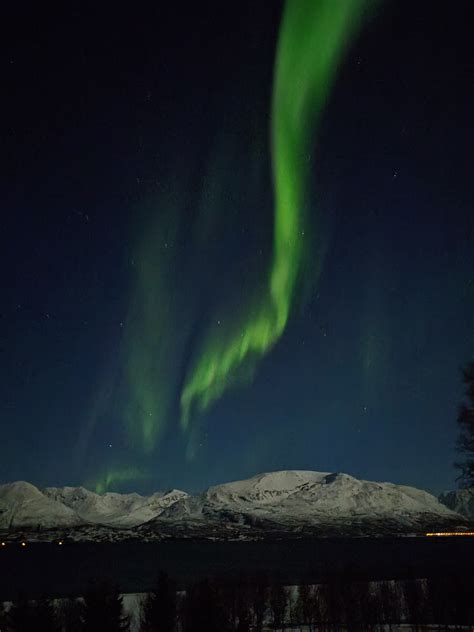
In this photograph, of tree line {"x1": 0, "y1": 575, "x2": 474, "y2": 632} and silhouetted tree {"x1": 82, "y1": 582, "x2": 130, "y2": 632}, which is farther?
tree line {"x1": 0, "y1": 575, "x2": 474, "y2": 632}

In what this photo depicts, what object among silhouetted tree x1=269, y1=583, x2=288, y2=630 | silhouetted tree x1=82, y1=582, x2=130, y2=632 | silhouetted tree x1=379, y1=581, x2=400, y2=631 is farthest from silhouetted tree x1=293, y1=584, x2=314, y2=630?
silhouetted tree x1=82, y1=582, x2=130, y2=632

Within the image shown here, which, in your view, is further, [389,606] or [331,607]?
[331,607]

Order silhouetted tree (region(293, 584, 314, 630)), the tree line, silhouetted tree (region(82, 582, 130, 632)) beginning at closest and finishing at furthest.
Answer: silhouetted tree (region(82, 582, 130, 632)) < the tree line < silhouetted tree (region(293, 584, 314, 630))

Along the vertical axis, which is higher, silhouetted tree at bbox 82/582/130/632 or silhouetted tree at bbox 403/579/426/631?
silhouetted tree at bbox 82/582/130/632

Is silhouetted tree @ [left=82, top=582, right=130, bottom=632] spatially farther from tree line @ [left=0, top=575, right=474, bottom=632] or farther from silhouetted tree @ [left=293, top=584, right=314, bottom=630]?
silhouetted tree @ [left=293, top=584, right=314, bottom=630]

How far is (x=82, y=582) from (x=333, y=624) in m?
145

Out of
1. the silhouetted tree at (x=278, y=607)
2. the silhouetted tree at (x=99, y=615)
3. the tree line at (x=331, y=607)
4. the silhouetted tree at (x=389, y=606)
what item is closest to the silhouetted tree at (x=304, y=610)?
the tree line at (x=331, y=607)

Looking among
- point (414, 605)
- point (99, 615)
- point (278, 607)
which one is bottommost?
point (278, 607)

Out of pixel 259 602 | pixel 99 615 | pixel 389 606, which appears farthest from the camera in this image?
pixel 259 602

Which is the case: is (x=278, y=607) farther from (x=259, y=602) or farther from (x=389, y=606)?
(x=389, y=606)

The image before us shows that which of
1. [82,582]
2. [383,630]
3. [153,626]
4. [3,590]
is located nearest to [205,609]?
[153,626]

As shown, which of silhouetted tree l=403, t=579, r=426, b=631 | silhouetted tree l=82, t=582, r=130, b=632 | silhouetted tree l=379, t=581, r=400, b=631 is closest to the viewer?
silhouetted tree l=82, t=582, r=130, b=632

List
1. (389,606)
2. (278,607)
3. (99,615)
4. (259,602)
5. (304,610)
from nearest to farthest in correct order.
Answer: (99,615) → (278,607) → (304,610) → (389,606) → (259,602)

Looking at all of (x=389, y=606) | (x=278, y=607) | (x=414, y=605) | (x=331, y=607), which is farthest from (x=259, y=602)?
(x=414, y=605)
